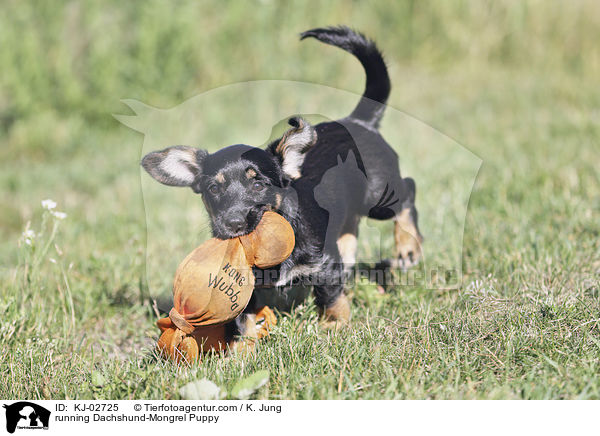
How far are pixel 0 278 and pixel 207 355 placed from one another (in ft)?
6.00

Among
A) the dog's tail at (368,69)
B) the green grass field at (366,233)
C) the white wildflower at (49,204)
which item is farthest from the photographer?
the dog's tail at (368,69)

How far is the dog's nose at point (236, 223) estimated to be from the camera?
2434 millimetres

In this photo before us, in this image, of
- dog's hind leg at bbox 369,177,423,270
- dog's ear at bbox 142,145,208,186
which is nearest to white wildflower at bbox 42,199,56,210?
dog's ear at bbox 142,145,208,186

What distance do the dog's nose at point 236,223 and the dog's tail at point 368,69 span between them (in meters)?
1.15

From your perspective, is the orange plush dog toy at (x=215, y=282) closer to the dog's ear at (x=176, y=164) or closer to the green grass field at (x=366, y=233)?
the green grass field at (x=366, y=233)

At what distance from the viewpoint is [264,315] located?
286cm

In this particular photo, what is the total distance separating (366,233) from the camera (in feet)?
13.7

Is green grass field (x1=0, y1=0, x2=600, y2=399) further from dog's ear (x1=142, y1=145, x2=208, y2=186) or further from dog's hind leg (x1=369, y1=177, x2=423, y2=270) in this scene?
dog's ear (x1=142, y1=145, x2=208, y2=186)

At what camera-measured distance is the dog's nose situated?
243 cm

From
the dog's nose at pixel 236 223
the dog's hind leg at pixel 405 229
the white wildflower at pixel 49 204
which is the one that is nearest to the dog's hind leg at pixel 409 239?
the dog's hind leg at pixel 405 229

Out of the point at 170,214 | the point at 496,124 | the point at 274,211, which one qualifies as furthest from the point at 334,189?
the point at 496,124

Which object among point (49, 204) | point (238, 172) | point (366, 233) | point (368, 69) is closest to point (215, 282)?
point (238, 172)
